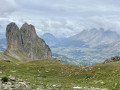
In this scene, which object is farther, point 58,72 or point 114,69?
point 58,72

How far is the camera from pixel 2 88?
19.4 metres

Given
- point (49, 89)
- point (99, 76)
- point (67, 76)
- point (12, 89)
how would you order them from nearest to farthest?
1. point (12, 89)
2. point (49, 89)
3. point (99, 76)
4. point (67, 76)

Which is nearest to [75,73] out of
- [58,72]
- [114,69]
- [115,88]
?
[58,72]

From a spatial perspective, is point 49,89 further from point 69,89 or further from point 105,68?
point 105,68

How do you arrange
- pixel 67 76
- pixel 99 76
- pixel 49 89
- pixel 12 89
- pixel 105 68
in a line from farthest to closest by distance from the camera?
pixel 105 68, pixel 67 76, pixel 99 76, pixel 49 89, pixel 12 89

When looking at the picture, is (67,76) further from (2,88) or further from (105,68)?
(2,88)

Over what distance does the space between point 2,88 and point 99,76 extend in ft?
73.3

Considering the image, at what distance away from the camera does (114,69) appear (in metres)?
41.7

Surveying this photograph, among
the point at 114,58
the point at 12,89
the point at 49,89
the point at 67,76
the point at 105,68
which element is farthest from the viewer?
the point at 114,58

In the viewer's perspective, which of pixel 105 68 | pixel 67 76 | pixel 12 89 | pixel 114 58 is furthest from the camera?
pixel 114 58

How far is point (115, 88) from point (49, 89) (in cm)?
859

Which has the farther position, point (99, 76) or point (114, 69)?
point (114, 69)

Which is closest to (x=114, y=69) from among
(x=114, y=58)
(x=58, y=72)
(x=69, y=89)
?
(x=58, y=72)

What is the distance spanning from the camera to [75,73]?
138ft
